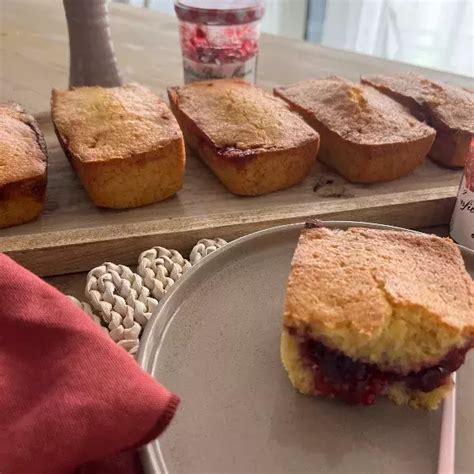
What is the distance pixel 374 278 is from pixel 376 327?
90 millimetres

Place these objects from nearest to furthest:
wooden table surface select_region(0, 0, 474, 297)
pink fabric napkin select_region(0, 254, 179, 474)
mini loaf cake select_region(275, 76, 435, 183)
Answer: pink fabric napkin select_region(0, 254, 179, 474) < mini loaf cake select_region(275, 76, 435, 183) < wooden table surface select_region(0, 0, 474, 297)

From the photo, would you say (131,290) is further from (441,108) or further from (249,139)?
(441,108)

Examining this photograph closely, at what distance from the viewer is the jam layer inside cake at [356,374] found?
778 mm

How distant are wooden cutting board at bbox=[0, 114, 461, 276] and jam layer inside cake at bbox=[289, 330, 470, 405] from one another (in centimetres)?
41

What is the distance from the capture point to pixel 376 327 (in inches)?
29.2

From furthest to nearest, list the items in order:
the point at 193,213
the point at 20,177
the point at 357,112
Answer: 1. the point at 357,112
2. the point at 193,213
3. the point at 20,177

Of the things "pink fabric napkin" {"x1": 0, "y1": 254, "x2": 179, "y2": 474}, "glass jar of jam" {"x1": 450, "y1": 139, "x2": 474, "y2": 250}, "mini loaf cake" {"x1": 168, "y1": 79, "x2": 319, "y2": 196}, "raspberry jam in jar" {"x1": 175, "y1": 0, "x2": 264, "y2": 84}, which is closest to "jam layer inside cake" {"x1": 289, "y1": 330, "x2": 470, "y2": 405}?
"pink fabric napkin" {"x1": 0, "y1": 254, "x2": 179, "y2": 474}

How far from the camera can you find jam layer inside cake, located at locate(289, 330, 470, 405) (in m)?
0.78

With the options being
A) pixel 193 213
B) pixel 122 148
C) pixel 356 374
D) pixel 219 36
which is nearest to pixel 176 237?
pixel 193 213

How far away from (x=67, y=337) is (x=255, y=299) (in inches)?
12.6

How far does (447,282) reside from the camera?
82 cm

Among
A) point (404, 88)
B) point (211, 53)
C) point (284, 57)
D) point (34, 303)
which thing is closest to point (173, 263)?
point (34, 303)

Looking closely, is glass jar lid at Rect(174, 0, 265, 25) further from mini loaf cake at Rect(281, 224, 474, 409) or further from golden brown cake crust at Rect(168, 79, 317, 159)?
mini loaf cake at Rect(281, 224, 474, 409)

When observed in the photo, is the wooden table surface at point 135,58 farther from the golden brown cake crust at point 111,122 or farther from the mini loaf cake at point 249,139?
the mini loaf cake at point 249,139
